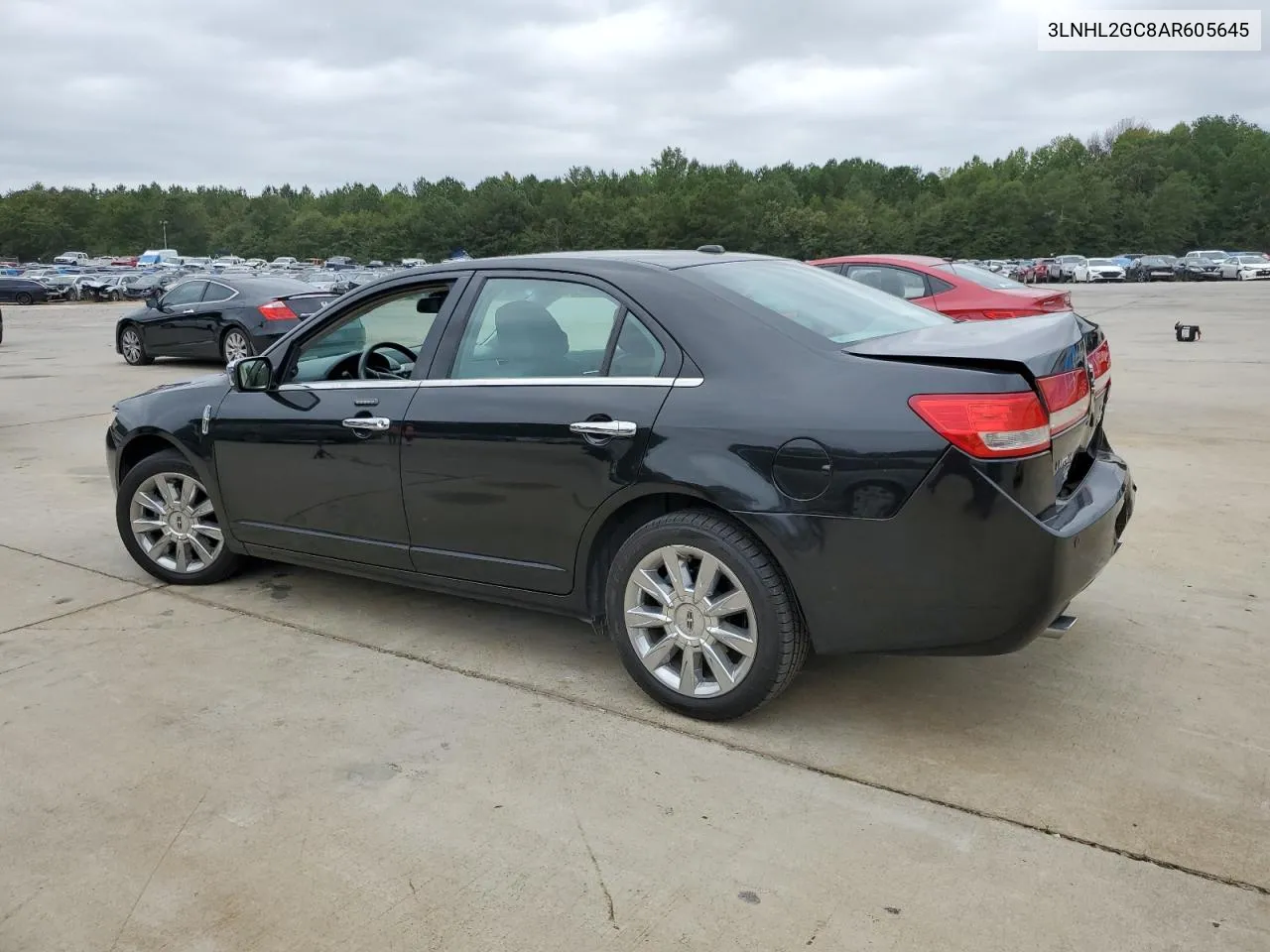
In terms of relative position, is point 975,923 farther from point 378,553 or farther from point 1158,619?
point 378,553

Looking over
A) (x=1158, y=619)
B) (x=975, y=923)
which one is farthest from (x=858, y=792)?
(x=1158, y=619)

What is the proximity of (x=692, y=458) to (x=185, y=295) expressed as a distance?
14.7m

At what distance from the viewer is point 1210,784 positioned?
320cm

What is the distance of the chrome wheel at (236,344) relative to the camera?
1532 centimetres

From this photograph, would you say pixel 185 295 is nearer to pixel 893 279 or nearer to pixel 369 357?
pixel 893 279

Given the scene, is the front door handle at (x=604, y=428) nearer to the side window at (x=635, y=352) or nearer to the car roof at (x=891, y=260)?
the side window at (x=635, y=352)

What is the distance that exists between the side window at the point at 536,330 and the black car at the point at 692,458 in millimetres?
10

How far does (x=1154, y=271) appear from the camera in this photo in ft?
187

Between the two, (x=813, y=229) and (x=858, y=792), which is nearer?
(x=858, y=792)

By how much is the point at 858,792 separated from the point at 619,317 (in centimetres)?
180

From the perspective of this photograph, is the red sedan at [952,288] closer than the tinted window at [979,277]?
Yes

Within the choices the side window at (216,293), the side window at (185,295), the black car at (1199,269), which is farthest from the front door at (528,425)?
the black car at (1199,269)

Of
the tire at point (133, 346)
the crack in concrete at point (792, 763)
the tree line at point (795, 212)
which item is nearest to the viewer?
the crack in concrete at point (792, 763)

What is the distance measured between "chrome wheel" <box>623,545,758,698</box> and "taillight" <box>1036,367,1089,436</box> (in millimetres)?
1095
